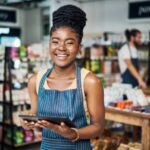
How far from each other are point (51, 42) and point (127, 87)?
8.26ft

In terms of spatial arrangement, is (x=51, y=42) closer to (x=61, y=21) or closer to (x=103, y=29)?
(x=61, y=21)

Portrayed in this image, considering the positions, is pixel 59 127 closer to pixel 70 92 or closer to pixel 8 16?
pixel 70 92

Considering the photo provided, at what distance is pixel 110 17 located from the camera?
949 cm

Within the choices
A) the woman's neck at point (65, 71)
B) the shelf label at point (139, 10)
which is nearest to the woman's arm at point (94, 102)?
the woman's neck at point (65, 71)

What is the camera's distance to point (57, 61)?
1.61 metres

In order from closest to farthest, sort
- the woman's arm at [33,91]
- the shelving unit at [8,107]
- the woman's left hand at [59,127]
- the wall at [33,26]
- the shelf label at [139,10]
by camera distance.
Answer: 1. the woman's left hand at [59,127]
2. the woman's arm at [33,91]
3. the shelving unit at [8,107]
4. the shelf label at [139,10]
5. the wall at [33,26]

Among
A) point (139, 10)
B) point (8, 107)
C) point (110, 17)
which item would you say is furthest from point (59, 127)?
point (110, 17)

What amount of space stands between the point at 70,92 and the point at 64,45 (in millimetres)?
244

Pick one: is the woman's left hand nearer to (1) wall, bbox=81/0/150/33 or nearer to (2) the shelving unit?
(2) the shelving unit

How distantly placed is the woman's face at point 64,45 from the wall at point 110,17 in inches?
284

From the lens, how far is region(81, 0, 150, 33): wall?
8.97m

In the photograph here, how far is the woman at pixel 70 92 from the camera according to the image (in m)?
1.58

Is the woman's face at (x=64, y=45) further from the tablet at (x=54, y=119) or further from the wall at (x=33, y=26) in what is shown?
the wall at (x=33, y=26)

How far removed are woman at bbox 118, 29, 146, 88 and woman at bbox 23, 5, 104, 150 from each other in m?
3.78
